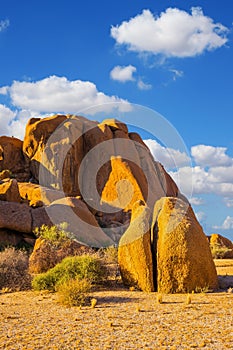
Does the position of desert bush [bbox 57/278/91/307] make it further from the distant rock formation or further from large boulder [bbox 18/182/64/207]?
large boulder [bbox 18/182/64/207]

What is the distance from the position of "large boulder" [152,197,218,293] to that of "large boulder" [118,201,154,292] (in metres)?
0.29

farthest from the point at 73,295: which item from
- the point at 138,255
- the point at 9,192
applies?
the point at 9,192

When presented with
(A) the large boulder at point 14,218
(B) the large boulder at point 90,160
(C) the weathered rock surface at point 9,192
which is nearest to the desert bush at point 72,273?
(A) the large boulder at point 14,218

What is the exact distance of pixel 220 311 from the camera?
945cm

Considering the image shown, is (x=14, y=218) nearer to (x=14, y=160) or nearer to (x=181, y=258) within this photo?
(x=181, y=258)

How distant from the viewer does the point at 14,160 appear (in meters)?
48.8

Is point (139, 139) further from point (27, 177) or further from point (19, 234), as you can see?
point (19, 234)

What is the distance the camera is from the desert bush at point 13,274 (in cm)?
1396

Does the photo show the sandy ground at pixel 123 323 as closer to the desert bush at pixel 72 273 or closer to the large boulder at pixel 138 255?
the large boulder at pixel 138 255

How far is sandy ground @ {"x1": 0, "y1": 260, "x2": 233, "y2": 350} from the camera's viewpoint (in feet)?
23.6

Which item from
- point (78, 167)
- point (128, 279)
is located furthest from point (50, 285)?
point (78, 167)

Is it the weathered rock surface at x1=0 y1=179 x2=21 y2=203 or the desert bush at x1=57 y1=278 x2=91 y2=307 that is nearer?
the desert bush at x1=57 y1=278 x2=91 y2=307

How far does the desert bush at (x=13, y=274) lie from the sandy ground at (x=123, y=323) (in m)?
2.18

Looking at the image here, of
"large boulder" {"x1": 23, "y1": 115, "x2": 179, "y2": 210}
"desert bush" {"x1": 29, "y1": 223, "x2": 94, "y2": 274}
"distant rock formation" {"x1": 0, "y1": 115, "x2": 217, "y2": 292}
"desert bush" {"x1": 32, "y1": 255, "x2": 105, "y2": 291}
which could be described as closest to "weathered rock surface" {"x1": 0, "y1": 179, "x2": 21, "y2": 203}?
"distant rock formation" {"x1": 0, "y1": 115, "x2": 217, "y2": 292}
